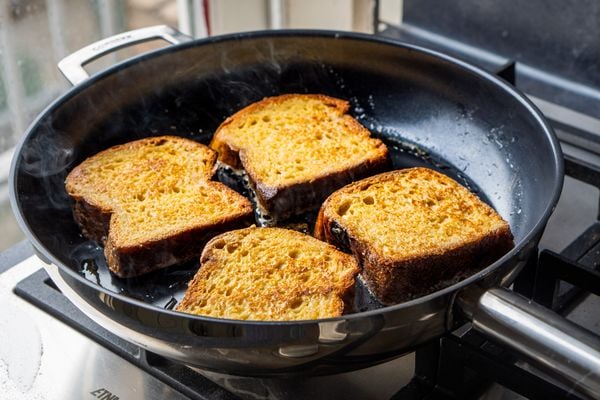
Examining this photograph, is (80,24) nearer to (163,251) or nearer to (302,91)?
(302,91)

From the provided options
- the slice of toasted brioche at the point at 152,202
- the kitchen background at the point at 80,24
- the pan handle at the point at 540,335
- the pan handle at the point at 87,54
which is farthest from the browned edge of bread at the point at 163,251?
the kitchen background at the point at 80,24

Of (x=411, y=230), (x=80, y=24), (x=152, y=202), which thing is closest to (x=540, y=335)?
(x=411, y=230)

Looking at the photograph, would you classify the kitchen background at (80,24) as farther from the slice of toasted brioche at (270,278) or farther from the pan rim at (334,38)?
the slice of toasted brioche at (270,278)

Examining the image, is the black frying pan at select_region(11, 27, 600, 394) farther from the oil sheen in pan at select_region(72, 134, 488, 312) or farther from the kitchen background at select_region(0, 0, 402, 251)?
the kitchen background at select_region(0, 0, 402, 251)

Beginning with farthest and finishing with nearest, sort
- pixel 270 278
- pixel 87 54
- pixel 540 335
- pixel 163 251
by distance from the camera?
pixel 87 54, pixel 163 251, pixel 270 278, pixel 540 335

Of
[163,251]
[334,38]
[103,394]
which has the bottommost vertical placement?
[103,394]

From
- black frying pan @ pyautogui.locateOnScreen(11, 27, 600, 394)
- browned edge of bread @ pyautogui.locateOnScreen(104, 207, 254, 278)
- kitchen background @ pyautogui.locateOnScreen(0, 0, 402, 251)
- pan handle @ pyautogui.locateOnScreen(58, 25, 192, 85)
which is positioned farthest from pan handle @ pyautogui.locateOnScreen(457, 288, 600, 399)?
kitchen background @ pyautogui.locateOnScreen(0, 0, 402, 251)

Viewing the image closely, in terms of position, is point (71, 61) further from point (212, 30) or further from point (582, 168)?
point (582, 168)
